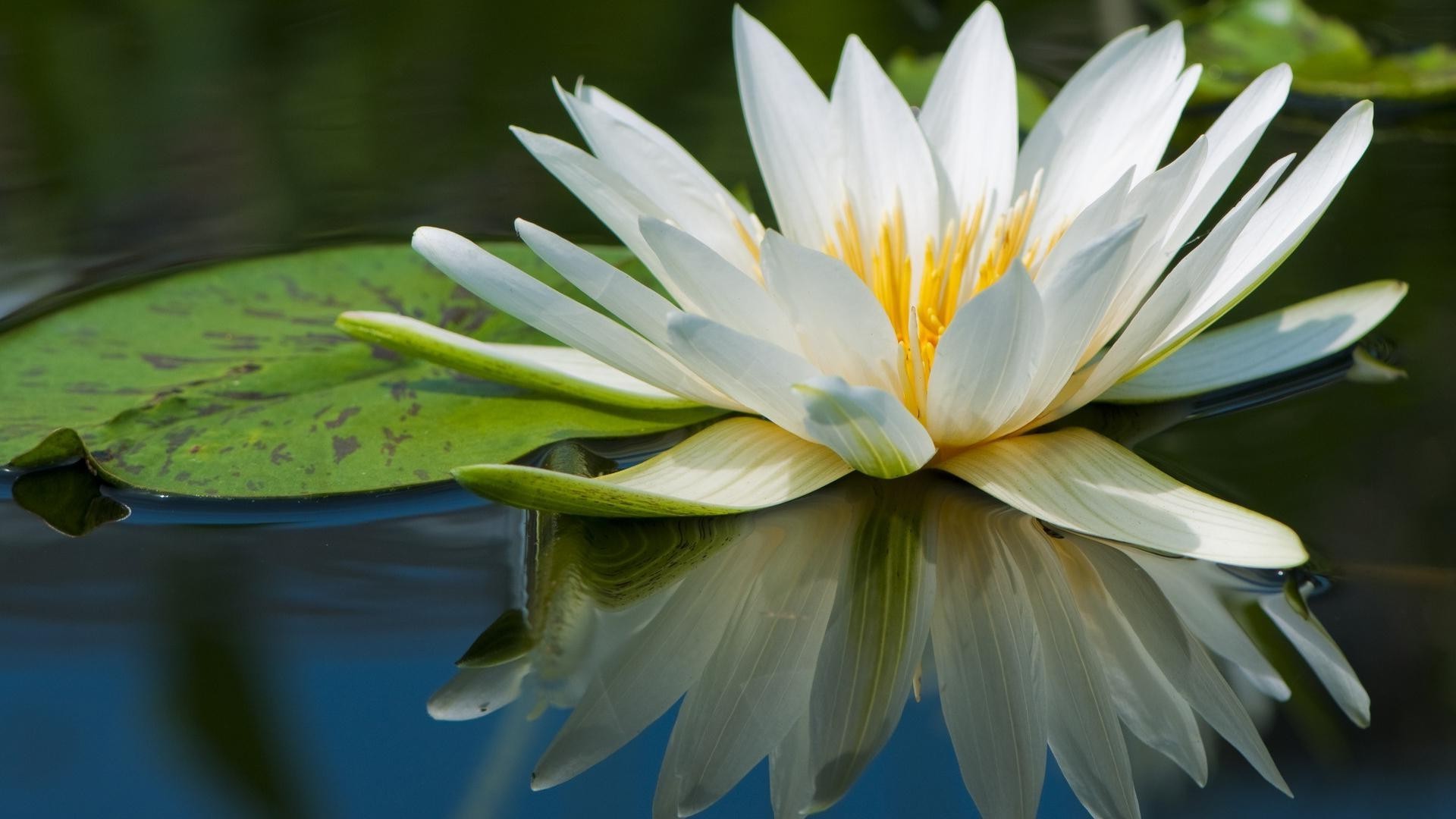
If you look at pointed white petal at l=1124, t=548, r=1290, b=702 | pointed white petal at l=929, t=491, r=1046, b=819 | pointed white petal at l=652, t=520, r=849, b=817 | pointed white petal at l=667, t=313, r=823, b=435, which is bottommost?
pointed white petal at l=1124, t=548, r=1290, b=702

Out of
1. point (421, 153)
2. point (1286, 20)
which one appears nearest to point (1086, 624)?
point (421, 153)

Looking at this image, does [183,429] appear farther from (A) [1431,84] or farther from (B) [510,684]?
(A) [1431,84]

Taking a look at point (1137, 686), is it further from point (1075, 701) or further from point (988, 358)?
point (988, 358)

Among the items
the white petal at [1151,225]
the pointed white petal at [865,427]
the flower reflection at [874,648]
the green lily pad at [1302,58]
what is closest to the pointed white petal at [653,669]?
the flower reflection at [874,648]

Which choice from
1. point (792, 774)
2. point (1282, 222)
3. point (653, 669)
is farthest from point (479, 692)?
point (1282, 222)

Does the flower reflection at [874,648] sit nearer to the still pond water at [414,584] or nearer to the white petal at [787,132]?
the still pond water at [414,584]

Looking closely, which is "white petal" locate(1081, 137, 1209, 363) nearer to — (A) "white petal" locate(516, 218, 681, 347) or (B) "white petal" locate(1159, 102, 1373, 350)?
(B) "white petal" locate(1159, 102, 1373, 350)

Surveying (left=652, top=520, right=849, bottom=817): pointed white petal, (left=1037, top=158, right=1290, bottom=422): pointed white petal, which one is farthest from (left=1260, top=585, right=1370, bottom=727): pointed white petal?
(left=652, top=520, right=849, bottom=817): pointed white petal

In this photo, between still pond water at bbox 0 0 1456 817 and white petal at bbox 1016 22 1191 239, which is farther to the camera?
white petal at bbox 1016 22 1191 239
